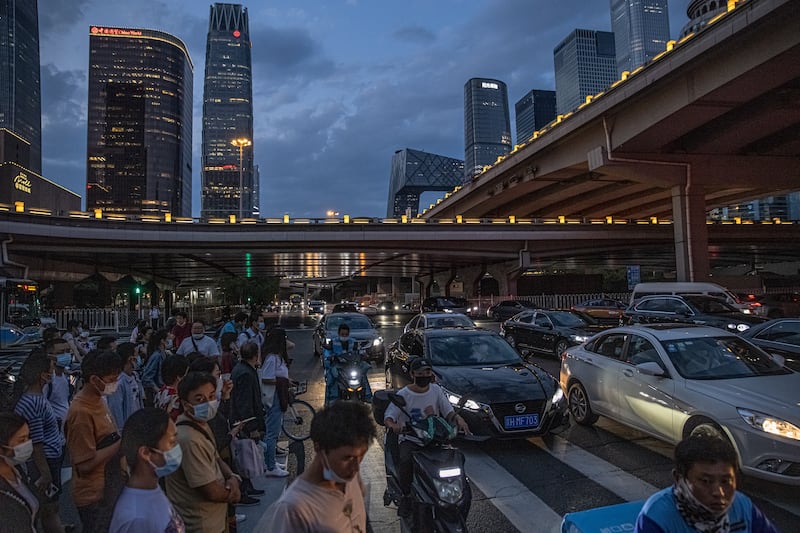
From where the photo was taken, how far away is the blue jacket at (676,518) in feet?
7.22

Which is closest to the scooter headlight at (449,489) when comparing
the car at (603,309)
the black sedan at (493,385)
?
the black sedan at (493,385)

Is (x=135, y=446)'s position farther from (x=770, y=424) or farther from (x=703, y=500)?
(x=770, y=424)

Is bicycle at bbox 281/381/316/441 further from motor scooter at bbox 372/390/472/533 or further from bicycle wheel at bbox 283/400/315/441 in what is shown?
motor scooter at bbox 372/390/472/533

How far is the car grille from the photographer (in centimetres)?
627

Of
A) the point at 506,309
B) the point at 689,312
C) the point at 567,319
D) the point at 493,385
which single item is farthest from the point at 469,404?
the point at 506,309

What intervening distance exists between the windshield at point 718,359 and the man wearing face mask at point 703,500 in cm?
404

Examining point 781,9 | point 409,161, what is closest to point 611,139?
point 781,9

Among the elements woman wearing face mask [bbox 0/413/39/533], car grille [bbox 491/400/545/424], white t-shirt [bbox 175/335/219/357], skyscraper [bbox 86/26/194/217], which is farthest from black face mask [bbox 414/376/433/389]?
skyscraper [bbox 86/26/194/217]

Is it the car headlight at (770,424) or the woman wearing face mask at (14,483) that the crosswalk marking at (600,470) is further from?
the woman wearing face mask at (14,483)

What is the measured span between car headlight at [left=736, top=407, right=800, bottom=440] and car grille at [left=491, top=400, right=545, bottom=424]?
2.14 metres

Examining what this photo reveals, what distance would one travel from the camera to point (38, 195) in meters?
120

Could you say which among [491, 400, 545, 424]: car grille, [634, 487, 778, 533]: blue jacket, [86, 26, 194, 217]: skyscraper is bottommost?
[491, 400, 545, 424]: car grille

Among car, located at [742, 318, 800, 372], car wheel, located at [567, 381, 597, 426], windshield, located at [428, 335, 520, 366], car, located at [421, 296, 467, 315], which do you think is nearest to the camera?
car wheel, located at [567, 381, 597, 426]

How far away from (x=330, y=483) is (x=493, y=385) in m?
4.87
